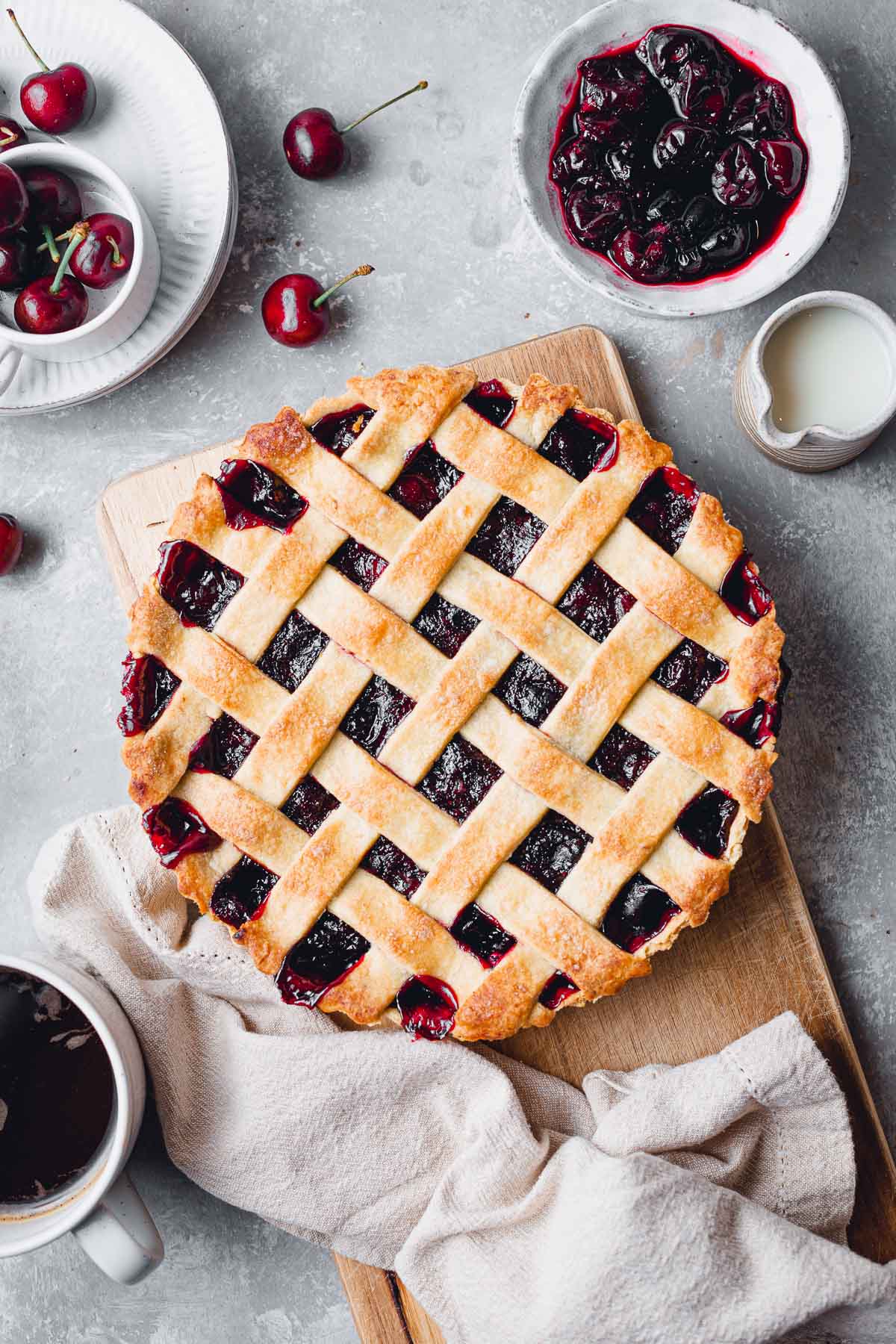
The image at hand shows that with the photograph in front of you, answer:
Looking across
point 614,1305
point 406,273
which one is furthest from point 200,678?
point 614,1305

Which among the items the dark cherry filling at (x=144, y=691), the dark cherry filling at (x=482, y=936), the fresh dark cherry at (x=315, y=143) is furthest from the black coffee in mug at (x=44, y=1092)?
the fresh dark cherry at (x=315, y=143)

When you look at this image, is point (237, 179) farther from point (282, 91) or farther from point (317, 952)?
point (317, 952)

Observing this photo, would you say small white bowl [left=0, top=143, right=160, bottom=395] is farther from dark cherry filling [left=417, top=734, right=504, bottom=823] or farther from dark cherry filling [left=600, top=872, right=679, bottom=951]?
dark cherry filling [left=600, top=872, right=679, bottom=951]

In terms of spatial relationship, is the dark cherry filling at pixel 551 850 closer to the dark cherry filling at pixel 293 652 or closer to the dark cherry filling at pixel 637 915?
the dark cherry filling at pixel 637 915

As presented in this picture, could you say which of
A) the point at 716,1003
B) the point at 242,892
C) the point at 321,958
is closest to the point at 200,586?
the point at 242,892

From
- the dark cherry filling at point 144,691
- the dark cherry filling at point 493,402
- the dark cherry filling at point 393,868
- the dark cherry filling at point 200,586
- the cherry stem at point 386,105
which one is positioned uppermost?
the cherry stem at point 386,105

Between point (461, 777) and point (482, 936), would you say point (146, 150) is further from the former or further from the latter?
point (482, 936)

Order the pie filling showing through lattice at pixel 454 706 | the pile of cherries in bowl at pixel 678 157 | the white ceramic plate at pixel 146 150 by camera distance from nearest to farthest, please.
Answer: the pie filling showing through lattice at pixel 454 706 < the pile of cherries in bowl at pixel 678 157 < the white ceramic plate at pixel 146 150
